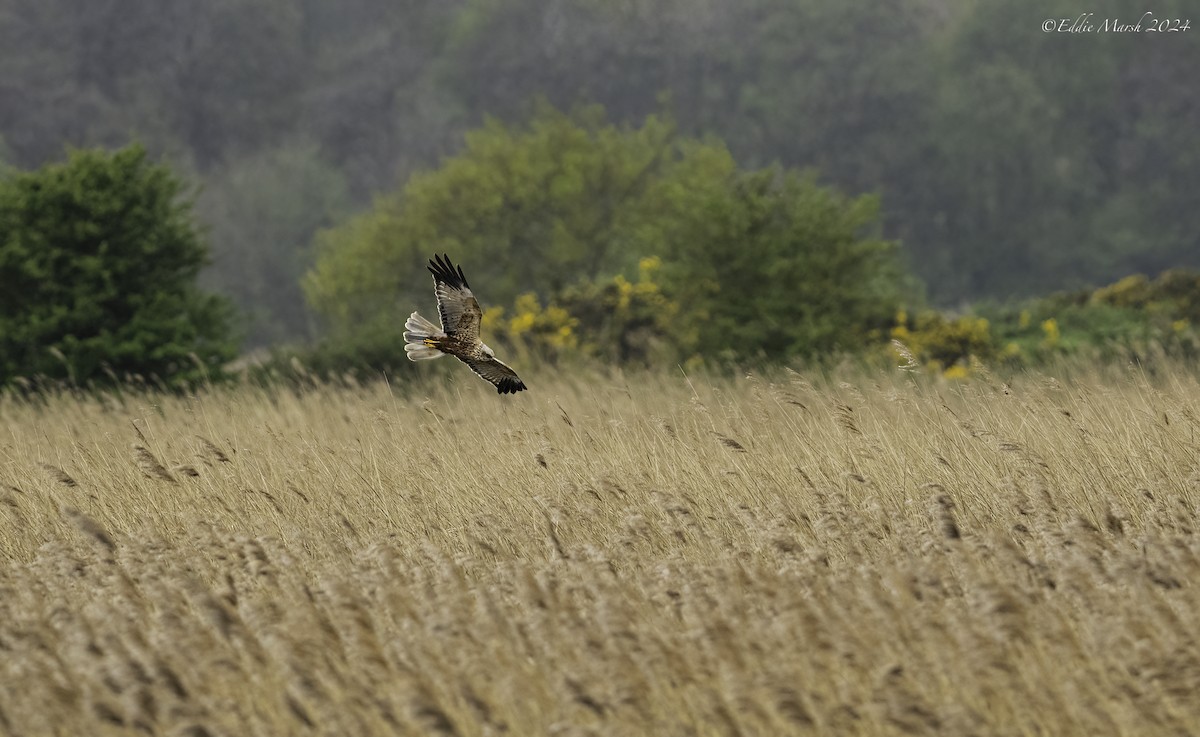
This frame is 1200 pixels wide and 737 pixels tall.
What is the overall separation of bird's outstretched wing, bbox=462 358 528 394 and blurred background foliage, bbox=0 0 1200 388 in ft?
81.7

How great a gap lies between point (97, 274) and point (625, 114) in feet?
140

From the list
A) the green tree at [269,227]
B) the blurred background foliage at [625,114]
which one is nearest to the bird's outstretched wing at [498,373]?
the blurred background foliage at [625,114]

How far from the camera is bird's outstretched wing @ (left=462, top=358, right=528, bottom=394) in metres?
8.13

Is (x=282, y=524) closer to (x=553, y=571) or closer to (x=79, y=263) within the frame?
(x=553, y=571)

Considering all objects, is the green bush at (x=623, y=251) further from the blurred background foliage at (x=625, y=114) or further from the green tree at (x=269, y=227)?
the green tree at (x=269, y=227)

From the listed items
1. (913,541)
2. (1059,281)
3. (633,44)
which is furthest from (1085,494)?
(633,44)

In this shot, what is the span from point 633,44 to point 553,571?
54.5 m

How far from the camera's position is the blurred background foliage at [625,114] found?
1987 inches

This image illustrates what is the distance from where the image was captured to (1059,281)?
5131 cm

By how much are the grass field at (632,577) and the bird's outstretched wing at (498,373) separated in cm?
25

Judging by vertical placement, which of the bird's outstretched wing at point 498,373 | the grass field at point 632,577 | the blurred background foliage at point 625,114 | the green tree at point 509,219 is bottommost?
the grass field at point 632,577

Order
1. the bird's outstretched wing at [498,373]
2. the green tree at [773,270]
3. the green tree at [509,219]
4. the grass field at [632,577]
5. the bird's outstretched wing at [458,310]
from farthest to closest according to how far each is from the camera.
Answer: the green tree at [509,219], the green tree at [773,270], the bird's outstretched wing at [498,373], the bird's outstretched wing at [458,310], the grass field at [632,577]

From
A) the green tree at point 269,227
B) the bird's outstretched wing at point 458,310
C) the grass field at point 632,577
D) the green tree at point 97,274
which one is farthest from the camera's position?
the green tree at point 269,227

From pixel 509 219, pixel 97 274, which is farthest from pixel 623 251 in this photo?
pixel 97 274
